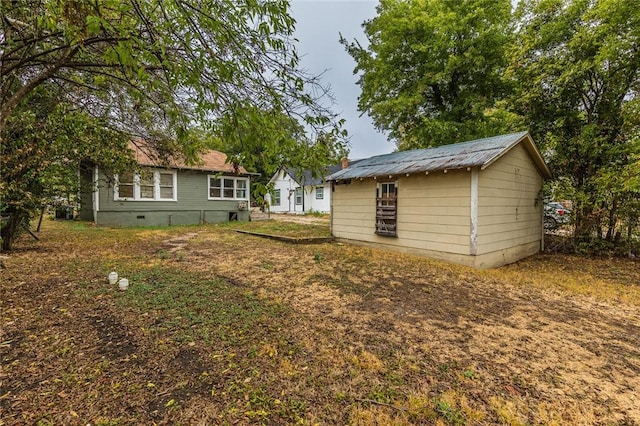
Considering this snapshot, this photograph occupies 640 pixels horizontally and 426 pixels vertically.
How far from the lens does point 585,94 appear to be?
7777 millimetres

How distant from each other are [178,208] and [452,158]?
12228 millimetres

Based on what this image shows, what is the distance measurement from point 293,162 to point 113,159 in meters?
6.79

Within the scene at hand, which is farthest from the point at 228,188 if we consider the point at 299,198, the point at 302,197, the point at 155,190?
the point at 299,198

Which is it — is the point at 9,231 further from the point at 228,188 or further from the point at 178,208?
the point at 228,188

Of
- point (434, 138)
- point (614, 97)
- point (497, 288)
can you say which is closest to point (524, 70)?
point (614, 97)

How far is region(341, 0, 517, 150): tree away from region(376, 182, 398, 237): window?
4.29 meters

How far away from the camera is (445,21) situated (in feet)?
34.1

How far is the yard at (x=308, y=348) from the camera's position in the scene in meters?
1.98

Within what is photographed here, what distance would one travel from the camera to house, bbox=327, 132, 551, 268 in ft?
21.4

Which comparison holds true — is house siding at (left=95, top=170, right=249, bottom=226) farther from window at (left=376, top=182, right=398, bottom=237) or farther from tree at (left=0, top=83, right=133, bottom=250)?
window at (left=376, top=182, right=398, bottom=237)

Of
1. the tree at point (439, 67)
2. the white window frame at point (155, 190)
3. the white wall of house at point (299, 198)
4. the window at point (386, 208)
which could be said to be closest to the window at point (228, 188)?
the white window frame at point (155, 190)

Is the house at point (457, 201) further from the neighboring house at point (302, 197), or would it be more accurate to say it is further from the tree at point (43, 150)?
the neighboring house at point (302, 197)

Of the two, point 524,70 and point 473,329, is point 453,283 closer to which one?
point 473,329

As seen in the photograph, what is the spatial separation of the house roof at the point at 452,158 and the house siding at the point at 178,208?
8260 mm
